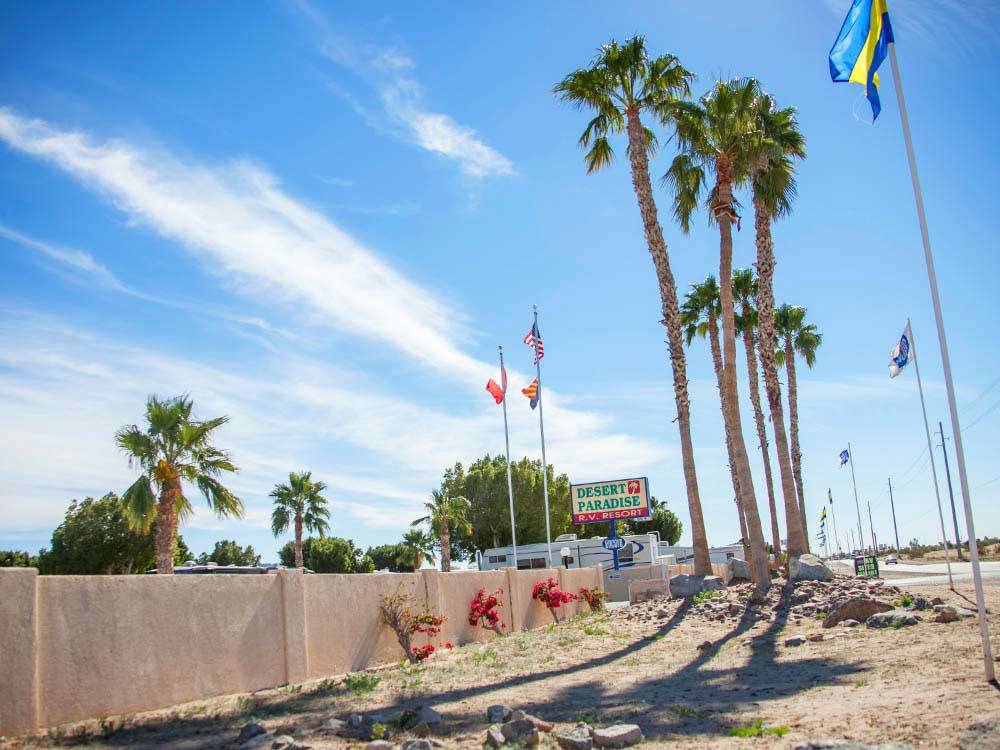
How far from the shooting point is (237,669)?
1111 centimetres

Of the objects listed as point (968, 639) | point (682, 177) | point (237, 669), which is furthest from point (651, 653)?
point (682, 177)

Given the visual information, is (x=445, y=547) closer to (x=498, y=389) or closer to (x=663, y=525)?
(x=498, y=389)

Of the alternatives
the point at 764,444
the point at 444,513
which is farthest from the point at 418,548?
the point at 764,444

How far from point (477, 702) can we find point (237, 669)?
3.37 m

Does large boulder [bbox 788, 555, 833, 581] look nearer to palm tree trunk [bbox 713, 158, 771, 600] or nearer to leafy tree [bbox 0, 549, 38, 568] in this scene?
palm tree trunk [bbox 713, 158, 771, 600]

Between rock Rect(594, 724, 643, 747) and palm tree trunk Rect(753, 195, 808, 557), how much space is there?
17925 mm

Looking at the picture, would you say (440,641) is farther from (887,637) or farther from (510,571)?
(887,637)

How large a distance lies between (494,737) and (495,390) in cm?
2615

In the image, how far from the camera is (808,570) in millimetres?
22531

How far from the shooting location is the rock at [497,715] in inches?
349

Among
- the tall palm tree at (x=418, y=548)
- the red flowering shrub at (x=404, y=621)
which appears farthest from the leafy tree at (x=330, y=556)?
the red flowering shrub at (x=404, y=621)

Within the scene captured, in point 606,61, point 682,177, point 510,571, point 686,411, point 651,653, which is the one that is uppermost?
point 606,61

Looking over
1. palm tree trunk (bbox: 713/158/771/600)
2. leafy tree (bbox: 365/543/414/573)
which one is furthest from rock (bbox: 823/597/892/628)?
leafy tree (bbox: 365/543/414/573)

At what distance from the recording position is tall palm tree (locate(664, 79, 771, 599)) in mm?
21234
